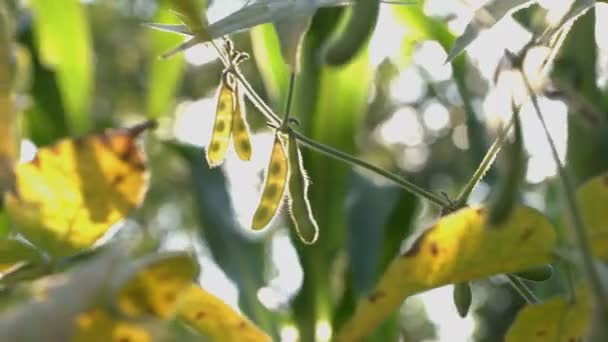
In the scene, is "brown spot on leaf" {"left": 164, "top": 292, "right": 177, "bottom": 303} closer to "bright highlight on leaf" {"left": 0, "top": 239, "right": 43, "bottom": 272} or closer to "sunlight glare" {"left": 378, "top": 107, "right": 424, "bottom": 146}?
"bright highlight on leaf" {"left": 0, "top": 239, "right": 43, "bottom": 272}

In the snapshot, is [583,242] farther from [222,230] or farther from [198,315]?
[222,230]

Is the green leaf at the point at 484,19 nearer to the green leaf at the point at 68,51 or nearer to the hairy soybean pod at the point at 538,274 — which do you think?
the hairy soybean pod at the point at 538,274

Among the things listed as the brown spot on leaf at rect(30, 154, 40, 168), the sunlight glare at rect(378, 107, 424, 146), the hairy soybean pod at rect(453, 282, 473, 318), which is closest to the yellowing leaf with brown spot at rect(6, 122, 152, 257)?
the brown spot on leaf at rect(30, 154, 40, 168)

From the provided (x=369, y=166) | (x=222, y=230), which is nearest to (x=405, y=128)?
(x=222, y=230)

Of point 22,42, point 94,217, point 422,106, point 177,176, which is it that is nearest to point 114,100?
point 177,176

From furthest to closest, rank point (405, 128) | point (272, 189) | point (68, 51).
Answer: point (405, 128)
point (68, 51)
point (272, 189)

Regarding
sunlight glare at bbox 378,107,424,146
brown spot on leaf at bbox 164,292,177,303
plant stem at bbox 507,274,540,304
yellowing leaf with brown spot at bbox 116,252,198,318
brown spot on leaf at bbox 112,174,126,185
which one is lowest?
sunlight glare at bbox 378,107,424,146
